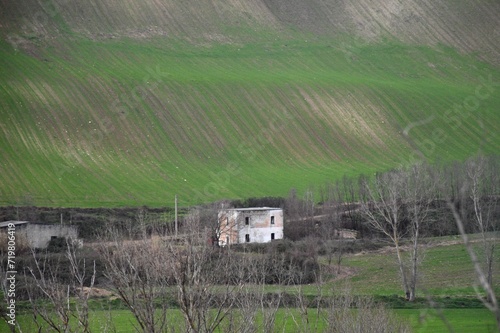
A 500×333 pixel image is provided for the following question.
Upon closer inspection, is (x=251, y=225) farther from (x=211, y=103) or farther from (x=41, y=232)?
(x=211, y=103)

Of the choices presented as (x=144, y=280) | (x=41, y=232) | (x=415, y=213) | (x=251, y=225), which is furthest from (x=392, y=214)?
(x=144, y=280)

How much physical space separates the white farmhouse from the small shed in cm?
1133

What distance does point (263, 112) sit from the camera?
100250 millimetres

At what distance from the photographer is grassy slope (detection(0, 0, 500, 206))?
82750mm

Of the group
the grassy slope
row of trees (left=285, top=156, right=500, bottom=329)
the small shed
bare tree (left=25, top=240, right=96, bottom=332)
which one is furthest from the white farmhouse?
bare tree (left=25, top=240, right=96, bottom=332)

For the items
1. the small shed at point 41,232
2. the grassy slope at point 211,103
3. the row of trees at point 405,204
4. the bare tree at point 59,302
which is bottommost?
the bare tree at point 59,302

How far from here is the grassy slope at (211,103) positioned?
82.8 m

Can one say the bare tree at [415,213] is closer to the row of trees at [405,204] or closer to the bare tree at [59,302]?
the row of trees at [405,204]

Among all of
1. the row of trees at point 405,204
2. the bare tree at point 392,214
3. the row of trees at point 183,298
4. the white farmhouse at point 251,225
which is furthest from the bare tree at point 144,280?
the white farmhouse at point 251,225

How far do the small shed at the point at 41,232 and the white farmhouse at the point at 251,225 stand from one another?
446 inches

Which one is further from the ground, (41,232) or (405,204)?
(405,204)

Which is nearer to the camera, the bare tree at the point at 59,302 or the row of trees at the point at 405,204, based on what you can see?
the bare tree at the point at 59,302

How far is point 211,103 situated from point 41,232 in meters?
48.1

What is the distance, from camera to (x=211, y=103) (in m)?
101
